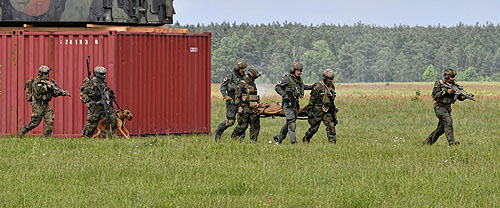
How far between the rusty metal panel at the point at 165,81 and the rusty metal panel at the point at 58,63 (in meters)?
0.53

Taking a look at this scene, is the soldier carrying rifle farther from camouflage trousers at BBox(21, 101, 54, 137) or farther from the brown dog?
camouflage trousers at BBox(21, 101, 54, 137)

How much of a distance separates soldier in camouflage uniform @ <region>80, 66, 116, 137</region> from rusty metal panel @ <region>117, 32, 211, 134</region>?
4.71 ft

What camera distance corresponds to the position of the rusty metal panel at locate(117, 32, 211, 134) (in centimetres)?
2022

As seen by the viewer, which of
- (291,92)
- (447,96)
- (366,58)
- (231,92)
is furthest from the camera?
(366,58)

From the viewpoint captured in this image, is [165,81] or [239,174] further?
[165,81]

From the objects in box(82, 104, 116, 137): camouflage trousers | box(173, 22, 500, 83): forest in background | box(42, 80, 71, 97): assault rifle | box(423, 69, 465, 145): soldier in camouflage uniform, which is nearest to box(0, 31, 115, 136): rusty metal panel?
box(82, 104, 116, 137): camouflage trousers

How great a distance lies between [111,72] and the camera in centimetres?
1989

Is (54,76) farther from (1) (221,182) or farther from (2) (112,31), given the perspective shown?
(1) (221,182)

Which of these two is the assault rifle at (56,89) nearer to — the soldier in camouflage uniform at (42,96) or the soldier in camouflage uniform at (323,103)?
the soldier in camouflage uniform at (42,96)

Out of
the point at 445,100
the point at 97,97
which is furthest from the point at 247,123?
the point at 445,100

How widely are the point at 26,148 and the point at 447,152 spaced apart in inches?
303

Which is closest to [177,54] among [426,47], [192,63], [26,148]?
[192,63]

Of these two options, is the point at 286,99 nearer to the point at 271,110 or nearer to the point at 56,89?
the point at 271,110

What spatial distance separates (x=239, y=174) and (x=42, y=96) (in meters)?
7.42
